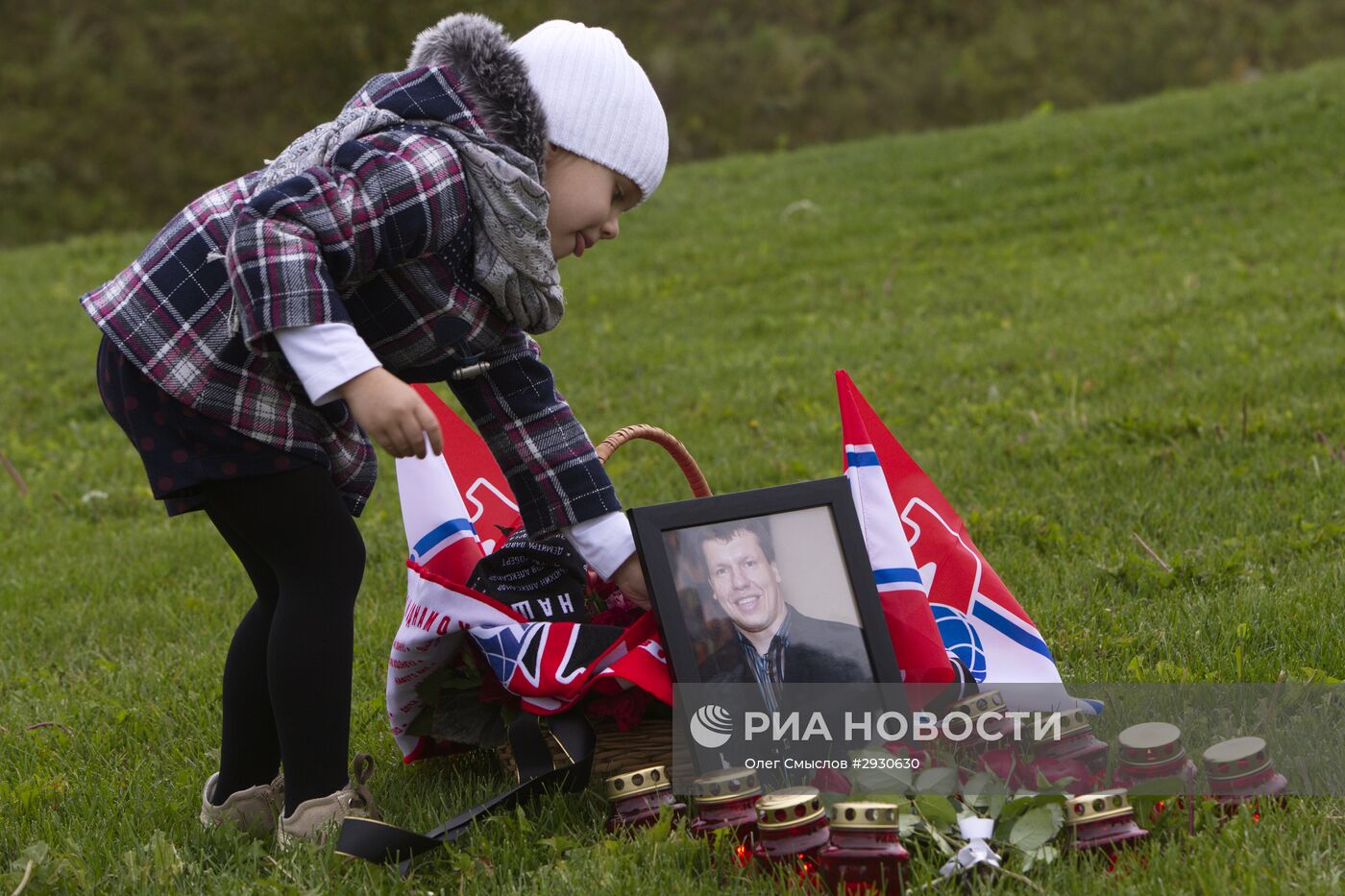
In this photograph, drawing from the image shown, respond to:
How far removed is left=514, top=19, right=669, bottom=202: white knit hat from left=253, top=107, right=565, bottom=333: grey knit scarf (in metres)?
0.11

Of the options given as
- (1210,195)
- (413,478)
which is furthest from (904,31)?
(413,478)

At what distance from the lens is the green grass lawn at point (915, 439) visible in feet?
7.79

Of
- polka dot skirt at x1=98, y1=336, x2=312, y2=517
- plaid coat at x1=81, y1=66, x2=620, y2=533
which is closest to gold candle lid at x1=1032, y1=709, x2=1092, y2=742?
plaid coat at x1=81, y1=66, x2=620, y2=533

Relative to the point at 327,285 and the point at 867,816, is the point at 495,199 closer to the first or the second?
the point at 327,285

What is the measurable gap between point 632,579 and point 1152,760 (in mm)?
974

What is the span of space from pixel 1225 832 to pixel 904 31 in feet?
66.3

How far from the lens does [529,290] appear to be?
2297 mm

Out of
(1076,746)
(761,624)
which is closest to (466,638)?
(761,624)

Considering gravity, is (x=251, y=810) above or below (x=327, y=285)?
below

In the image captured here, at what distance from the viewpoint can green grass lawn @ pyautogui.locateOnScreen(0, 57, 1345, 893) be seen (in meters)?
2.38

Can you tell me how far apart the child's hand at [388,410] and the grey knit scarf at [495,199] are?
330 millimetres

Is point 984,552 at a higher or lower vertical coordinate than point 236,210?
lower

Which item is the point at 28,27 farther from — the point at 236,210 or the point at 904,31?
the point at 236,210

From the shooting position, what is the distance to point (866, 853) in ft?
6.36
